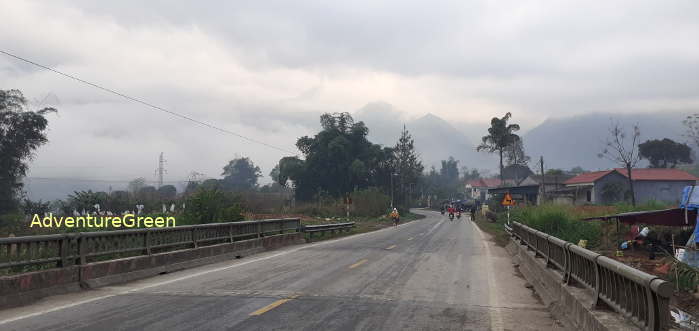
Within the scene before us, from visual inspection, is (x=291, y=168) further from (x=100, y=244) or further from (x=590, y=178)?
(x=100, y=244)

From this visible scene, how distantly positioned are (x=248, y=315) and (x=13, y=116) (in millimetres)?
51086

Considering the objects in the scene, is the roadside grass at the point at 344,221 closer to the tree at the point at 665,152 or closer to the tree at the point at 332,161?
the tree at the point at 332,161

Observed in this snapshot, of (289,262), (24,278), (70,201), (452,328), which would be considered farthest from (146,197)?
(452,328)

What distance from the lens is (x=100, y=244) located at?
474 inches

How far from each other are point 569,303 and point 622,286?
214 centimetres

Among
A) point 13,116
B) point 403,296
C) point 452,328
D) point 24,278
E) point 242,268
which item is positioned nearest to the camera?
point 452,328

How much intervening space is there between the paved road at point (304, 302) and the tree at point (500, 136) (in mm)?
82672

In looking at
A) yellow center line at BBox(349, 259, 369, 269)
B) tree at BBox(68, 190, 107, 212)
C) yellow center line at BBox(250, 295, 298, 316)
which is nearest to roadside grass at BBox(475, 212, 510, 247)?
yellow center line at BBox(349, 259, 369, 269)

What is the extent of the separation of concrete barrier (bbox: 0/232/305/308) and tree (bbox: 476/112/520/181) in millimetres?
81469

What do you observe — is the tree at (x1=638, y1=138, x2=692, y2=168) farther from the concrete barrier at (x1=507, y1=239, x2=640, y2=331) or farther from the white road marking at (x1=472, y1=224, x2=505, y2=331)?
the concrete barrier at (x1=507, y1=239, x2=640, y2=331)

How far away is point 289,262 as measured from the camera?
16031 mm

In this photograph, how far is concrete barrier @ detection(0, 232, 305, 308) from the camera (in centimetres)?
918

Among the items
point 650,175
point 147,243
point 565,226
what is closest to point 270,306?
point 147,243

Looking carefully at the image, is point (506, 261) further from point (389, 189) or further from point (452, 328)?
point (389, 189)
